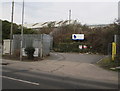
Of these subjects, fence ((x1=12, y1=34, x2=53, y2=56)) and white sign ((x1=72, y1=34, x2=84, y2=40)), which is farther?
white sign ((x1=72, y1=34, x2=84, y2=40))

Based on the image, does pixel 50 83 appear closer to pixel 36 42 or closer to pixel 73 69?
pixel 73 69

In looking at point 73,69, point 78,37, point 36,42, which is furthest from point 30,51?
point 78,37

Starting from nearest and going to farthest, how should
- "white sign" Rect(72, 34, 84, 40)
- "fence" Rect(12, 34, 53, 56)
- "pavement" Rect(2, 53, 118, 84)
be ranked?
"pavement" Rect(2, 53, 118, 84)
"fence" Rect(12, 34, 53, 56)
"white sign" Rect(72, 34, 84, 40)

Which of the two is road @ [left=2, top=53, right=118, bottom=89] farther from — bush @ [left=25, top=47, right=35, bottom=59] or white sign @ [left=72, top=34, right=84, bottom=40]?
white sign @ [left=72, top=34, right=84, bottom=40]

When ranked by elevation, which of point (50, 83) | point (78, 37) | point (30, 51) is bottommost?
point (50, 83)

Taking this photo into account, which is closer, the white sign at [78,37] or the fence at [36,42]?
the fence at [36,42]

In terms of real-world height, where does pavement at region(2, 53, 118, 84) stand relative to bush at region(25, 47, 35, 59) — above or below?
below

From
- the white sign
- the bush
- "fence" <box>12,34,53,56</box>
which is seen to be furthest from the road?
the white sign

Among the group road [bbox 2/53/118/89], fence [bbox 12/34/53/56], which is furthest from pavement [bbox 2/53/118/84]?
fence [bbox 12/34/53/56]

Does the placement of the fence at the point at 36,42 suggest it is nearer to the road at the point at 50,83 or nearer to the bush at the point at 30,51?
the bush at the point at 30,51

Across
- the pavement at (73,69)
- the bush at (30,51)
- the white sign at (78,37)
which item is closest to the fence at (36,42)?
the bush at (30,51)

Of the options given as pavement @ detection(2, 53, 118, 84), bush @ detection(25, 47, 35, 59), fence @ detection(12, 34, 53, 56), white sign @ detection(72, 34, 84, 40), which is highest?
white sign @ detection(72, 34, 84, 40)

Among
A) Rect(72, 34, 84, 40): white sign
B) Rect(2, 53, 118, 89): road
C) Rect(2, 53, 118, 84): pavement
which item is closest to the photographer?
Rect(2, 53, 118, 89): road

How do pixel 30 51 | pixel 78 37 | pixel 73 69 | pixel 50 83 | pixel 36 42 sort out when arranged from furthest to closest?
pixel 78 37 → pixel 36 42 → pixel 30 51 → pixel 73 69 → pixel 50 83
